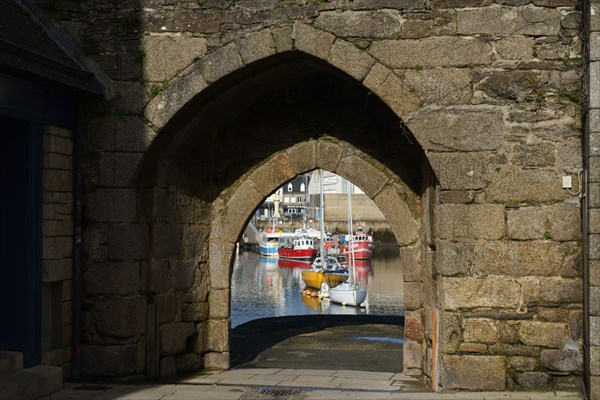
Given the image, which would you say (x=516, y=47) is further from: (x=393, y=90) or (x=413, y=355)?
(x=413, y=355)

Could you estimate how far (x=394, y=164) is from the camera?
8.42 meters

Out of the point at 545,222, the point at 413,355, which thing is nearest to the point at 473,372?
the point at 545,222

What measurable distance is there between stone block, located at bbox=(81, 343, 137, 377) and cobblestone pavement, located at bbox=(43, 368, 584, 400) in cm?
20

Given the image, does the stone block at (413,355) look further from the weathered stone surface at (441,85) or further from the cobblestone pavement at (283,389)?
the weathered stone surface at (441,85)

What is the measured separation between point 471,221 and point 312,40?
1.85 meters

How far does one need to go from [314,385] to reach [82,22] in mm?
3456

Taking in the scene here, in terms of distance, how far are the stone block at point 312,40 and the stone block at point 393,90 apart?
40 cm

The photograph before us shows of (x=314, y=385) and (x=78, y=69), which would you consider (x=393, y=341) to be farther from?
(x=78, y=69)

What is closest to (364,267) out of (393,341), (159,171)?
(393,341)

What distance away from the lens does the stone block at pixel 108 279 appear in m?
7.48

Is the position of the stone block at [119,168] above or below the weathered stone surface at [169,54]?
below

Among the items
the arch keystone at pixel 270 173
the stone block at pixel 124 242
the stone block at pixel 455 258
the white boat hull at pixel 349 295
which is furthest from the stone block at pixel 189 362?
the white boat hull at pixel 349 295

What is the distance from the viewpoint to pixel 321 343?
10195mm

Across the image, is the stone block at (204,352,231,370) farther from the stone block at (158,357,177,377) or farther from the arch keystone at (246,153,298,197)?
the arch keystone at (246,153,298,197)
